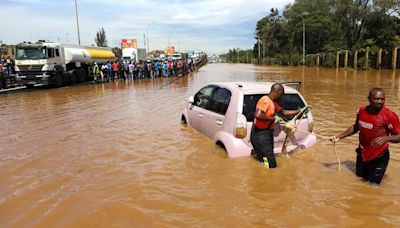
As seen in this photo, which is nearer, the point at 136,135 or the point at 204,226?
the point at 204,226

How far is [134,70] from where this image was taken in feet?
99.3

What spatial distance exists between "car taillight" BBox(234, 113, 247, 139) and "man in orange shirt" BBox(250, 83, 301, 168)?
0.22 m

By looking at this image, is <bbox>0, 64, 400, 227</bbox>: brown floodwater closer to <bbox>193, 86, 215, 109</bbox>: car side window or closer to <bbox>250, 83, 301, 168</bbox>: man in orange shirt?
<bbox>250, 83, 301, 168</bbox>: man in orange shirt

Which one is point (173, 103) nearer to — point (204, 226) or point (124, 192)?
point (124, 192)

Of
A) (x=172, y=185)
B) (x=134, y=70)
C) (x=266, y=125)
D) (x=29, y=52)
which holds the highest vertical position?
(x=29, y=52)

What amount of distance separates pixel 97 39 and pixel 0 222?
111655 millimetres

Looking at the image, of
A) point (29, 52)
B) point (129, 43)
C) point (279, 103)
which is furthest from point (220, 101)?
point (129, 43)

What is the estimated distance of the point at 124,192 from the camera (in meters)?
5.09

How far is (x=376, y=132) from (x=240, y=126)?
1.90m

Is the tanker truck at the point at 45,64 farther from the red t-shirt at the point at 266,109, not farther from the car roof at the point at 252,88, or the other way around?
the red t-shirt at the point at 266,109

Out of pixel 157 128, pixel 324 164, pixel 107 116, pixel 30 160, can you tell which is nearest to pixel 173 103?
pixel 107 116

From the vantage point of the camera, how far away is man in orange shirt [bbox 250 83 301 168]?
5.23 meters

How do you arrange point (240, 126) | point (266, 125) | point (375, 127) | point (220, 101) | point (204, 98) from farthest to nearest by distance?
point (204, 98), point (220, 101), point (240, 126), point (266, 125), point (375, 127)

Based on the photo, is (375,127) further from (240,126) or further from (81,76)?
(81,76)
